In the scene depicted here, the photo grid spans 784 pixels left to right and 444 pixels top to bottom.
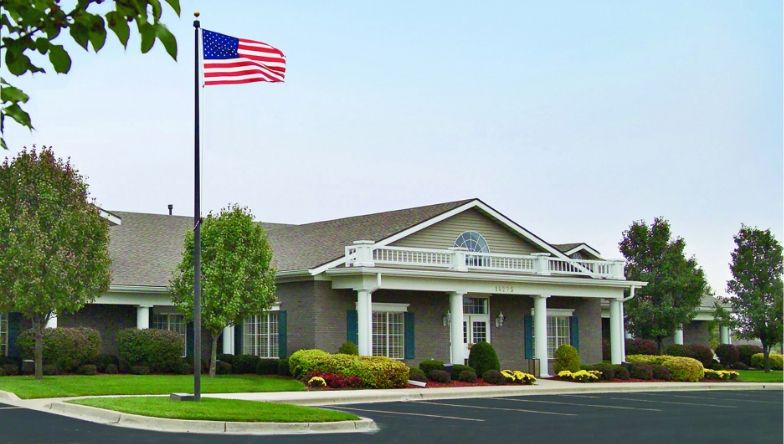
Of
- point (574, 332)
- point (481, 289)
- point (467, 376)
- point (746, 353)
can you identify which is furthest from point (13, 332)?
point (746, 353)

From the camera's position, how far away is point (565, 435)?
60.3 feet

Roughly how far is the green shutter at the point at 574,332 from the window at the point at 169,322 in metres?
14.7

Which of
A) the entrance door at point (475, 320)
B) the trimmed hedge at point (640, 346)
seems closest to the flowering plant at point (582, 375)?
the entrance door at point (475, 320)

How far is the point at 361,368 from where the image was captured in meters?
31.4

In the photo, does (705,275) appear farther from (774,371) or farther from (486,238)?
(486,238)

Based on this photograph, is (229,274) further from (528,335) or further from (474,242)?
(528,335)

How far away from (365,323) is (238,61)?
12.5 meters

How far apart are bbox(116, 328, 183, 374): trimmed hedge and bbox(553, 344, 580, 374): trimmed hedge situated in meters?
13.3

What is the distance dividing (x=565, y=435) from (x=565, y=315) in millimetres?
23658

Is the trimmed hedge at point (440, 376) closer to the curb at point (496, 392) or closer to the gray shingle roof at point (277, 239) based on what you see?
the curb at point (496, 392)

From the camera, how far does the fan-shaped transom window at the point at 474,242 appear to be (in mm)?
39062

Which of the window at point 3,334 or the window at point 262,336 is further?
the window at point 262,336

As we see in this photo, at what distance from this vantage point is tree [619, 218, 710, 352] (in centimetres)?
4656

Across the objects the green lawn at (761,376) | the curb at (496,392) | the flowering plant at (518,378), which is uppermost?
the flowering plant at (518,378)
